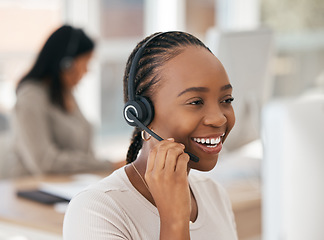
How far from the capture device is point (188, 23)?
17.3 ft

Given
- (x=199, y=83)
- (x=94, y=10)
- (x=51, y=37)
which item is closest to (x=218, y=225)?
(x=199, y=83)

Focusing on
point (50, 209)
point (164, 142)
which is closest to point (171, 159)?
point (164, 142)

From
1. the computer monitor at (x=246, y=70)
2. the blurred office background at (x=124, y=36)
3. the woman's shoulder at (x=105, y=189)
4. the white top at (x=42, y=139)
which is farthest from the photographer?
the blurred office background at (x=124, y=36)

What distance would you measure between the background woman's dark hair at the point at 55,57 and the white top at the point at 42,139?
38 millimetres

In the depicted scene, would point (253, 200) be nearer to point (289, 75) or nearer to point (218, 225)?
point (218, 225)

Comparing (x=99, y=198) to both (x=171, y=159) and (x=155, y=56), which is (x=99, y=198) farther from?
(x=155, y=56)

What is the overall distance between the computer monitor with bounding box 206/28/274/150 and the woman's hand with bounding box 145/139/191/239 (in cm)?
129

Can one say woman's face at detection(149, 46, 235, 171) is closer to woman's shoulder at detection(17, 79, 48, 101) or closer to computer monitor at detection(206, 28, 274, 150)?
computer monitor at detection(206, 28, 274, 150)

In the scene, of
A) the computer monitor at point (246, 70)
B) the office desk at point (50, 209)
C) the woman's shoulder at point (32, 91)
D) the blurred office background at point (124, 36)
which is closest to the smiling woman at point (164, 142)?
the office desk at point (50, 209)

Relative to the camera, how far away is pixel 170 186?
875mm

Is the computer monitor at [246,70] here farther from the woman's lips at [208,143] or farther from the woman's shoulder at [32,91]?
the woman's lips at [208,143]

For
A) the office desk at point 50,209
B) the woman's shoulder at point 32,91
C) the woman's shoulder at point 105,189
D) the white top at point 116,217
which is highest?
the woman's shoulder at point 105,189

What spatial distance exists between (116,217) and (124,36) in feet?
13.3

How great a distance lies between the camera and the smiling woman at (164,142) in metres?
0.88
